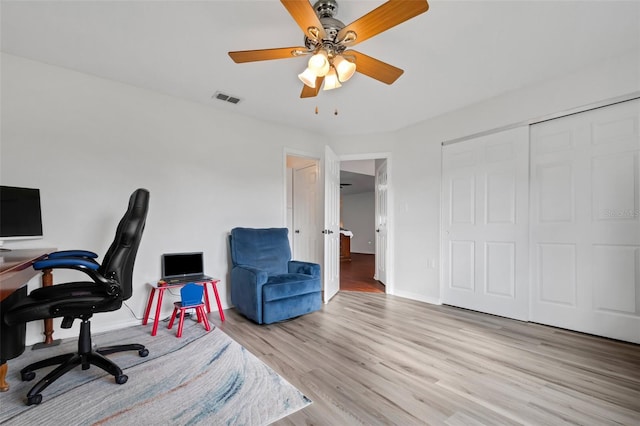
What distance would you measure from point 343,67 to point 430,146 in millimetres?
2387

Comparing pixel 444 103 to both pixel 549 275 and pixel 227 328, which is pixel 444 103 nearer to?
pixel 549 275

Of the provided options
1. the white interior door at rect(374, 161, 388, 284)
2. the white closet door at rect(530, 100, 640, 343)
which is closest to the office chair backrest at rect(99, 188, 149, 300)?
the white closet door at rect(530, 100, 640, 343)

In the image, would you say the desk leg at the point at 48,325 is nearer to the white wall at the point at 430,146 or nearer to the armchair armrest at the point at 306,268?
the armchair armrest at the point at 306,268

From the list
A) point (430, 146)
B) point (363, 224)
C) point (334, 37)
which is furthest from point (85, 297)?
point (363, 224)

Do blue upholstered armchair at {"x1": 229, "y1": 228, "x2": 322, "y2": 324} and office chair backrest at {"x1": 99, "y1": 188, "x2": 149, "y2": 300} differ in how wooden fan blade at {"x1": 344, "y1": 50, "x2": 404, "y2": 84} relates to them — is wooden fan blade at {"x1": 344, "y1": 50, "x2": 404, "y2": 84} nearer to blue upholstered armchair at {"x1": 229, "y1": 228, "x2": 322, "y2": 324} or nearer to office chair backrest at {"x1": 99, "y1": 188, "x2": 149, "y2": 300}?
office chair backrest at {"x1": 99, "y1": 188, "x2": 149, "y2": 300}

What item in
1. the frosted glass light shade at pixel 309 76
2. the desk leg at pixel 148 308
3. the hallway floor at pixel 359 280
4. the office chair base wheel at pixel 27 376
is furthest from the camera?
the hallway floor at pixel 359 280

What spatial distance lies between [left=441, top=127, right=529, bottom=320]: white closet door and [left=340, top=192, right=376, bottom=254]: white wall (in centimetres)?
644

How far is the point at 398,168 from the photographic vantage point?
13.8 feet

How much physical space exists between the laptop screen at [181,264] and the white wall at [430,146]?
263 centimetres

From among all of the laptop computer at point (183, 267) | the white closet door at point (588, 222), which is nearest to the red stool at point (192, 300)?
the laptop computer at point (183, 267)

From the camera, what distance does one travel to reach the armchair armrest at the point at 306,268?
130 inches

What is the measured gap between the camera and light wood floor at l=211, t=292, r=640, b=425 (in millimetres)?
1550

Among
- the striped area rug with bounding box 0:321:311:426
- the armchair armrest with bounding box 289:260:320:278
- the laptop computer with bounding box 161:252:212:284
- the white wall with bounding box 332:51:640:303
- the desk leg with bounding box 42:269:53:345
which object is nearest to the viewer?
the striped area rug with bounding box 0:321:311:426

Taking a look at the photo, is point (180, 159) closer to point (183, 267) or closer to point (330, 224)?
point (183, 267)
